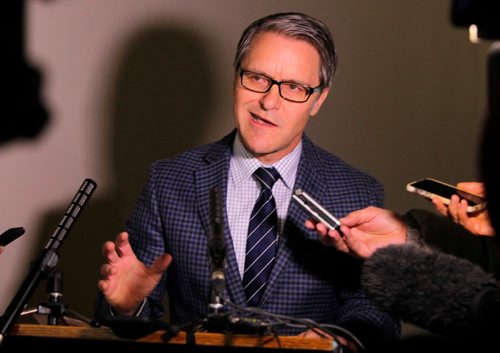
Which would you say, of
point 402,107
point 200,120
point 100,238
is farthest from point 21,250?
point 402,107

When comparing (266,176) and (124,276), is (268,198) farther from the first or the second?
(124,276)

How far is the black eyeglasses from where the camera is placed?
7.59ft

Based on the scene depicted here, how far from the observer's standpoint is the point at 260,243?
228cm

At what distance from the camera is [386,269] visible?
1516mm

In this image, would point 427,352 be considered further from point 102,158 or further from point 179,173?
point 102,158

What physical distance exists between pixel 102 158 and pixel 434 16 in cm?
121

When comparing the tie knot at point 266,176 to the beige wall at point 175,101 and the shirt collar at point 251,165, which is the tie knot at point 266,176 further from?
the beige wall at point 175,101

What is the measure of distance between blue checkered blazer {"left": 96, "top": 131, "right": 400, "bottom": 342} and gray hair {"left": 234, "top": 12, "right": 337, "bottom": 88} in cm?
22

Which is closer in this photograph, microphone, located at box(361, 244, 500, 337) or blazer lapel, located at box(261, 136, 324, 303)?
microphone, located at box(361, 244, 500, 337)

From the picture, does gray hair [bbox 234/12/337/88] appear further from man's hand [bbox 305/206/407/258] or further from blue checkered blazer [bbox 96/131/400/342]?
man's hand [bbox 305/206/407/258]

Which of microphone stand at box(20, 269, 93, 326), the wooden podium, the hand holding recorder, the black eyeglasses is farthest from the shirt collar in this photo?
the wooden podium

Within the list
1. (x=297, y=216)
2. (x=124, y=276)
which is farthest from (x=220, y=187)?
(x=124, y=276)

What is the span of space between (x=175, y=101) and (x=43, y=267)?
126cm

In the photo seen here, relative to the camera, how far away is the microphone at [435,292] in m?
1.40
